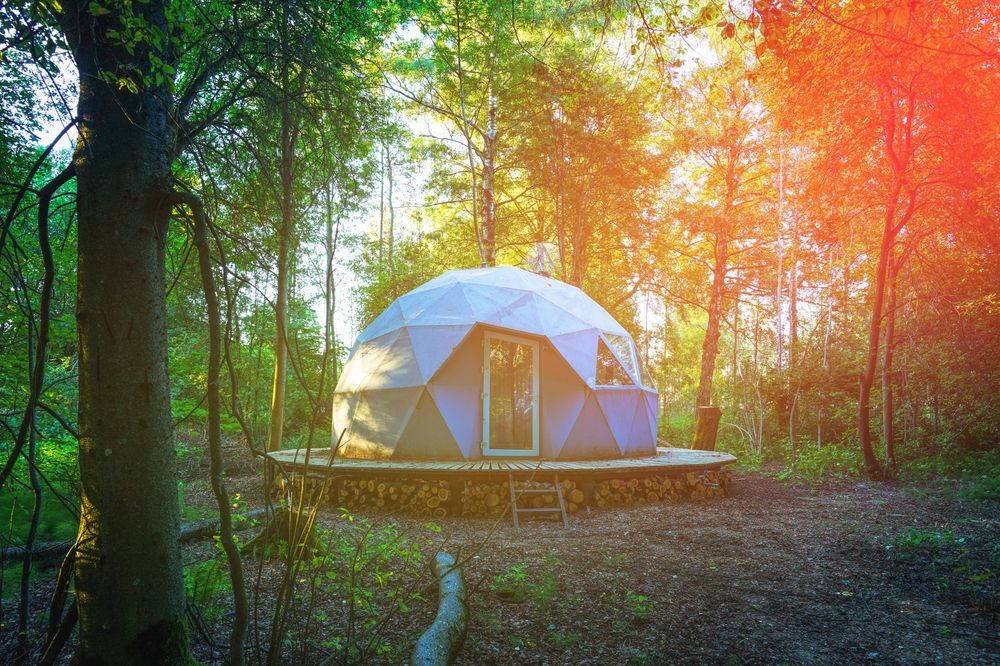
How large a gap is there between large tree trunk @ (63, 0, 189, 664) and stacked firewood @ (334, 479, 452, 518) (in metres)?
5.04

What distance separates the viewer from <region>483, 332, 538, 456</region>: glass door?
27.2 feet

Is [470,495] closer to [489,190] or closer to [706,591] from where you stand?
[706,591]

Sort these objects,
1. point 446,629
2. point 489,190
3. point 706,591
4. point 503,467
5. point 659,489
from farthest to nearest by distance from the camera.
Answer: point 489,190
point 659,489
point 503,467
point 706,591
point 446,629

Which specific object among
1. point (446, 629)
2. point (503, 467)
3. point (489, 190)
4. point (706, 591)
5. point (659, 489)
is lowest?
point (706, 591)

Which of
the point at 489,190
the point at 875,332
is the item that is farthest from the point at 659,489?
the point at 489,190

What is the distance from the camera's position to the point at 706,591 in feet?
12.8

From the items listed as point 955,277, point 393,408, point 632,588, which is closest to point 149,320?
point 632,588

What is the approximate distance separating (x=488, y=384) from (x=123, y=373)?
6.49 metres

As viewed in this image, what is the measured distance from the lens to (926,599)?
372cm

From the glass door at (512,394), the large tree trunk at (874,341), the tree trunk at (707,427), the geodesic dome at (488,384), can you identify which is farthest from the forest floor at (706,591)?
the tree trunk at (707,427)

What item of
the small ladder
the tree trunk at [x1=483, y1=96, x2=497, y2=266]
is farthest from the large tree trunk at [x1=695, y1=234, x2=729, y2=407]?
the small ladder

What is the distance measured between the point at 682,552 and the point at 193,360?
9.01m

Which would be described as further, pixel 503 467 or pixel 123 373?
pixel 503 467

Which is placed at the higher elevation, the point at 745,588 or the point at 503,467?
the point at 503,467
